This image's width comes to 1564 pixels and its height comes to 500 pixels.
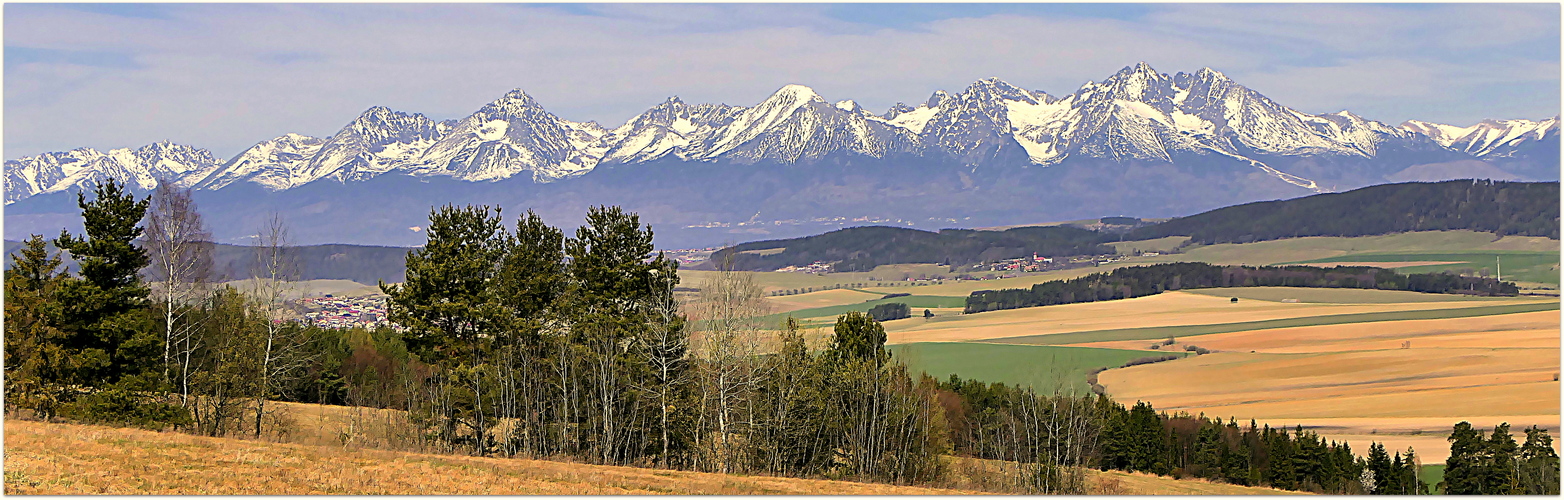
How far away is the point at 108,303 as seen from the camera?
122 feet

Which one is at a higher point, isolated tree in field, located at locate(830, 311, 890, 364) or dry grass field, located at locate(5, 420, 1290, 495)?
isolated tree in field, located at locate(830, 311, 890, 364)

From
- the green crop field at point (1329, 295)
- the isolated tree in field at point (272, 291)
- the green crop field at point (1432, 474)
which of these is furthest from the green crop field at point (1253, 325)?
the isolated tree in field at point (272, 291)

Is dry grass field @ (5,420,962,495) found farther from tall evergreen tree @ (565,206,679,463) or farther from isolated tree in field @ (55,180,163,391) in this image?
tall evergreen tree @ (565,206,679,463)

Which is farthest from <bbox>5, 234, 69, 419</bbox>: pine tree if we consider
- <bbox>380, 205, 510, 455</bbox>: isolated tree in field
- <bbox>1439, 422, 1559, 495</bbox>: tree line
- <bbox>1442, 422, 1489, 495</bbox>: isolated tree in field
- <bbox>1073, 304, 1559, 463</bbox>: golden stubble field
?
<bbox>1073, 304, 1559, 463</bbox>: golden stubble field

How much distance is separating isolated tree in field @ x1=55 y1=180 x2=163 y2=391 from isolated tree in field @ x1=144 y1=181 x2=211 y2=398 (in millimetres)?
529

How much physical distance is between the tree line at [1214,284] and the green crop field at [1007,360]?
187 feet

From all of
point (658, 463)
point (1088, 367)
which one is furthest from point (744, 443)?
point (1088, 367)

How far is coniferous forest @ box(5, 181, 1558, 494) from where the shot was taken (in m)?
37.1

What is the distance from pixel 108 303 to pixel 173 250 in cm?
257

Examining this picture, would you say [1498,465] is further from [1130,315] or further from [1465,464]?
[1130,315]

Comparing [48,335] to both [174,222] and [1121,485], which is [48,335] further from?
[1121,485]

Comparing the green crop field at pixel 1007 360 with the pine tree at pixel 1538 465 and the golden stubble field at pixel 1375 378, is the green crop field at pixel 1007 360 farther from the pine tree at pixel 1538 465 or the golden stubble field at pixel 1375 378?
the pine tree at pixel 1538 465

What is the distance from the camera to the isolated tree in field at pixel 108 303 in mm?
36562

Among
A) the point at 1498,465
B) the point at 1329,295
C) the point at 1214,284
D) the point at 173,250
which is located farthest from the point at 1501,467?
the point at 1214,284
